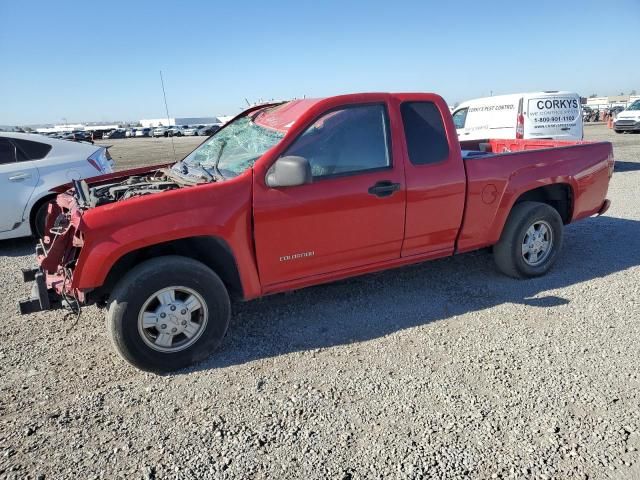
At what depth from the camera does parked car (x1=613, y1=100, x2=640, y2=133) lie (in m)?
23.3

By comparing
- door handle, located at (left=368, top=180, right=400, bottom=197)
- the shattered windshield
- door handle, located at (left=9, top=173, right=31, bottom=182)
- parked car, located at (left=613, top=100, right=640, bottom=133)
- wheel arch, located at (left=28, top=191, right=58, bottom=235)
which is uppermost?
the shattered windshield

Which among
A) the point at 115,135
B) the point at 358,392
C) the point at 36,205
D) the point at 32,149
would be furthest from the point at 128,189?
the point at 115,135

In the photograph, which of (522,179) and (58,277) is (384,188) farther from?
(58,277)

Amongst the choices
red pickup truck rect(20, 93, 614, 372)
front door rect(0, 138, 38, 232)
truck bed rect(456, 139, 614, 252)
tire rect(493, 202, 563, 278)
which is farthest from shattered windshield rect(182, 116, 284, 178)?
front door rect(0, 138, 38, 232)

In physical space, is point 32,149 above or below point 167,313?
above

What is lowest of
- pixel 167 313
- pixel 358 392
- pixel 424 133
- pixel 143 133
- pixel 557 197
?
pixel 358 392

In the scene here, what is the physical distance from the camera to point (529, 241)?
4859mm

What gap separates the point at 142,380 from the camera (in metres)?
3.32

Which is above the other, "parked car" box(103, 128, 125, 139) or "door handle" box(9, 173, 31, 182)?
"parked car" box(103, 128, 125, 139)

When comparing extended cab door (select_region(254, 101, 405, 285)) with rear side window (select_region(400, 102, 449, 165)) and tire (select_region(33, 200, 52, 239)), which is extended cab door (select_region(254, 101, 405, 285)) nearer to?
rear side window (select_region(400, 102, 449, 165))

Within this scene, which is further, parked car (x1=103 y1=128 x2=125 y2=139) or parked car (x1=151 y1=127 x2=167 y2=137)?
parked car (x1=103 y1=128 x2=125 y2=139)

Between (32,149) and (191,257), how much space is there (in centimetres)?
447

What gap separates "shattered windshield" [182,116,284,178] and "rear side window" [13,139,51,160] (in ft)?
10.7

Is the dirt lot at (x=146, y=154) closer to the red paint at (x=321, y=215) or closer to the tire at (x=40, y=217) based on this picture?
the tire at (x=40, y=217)
